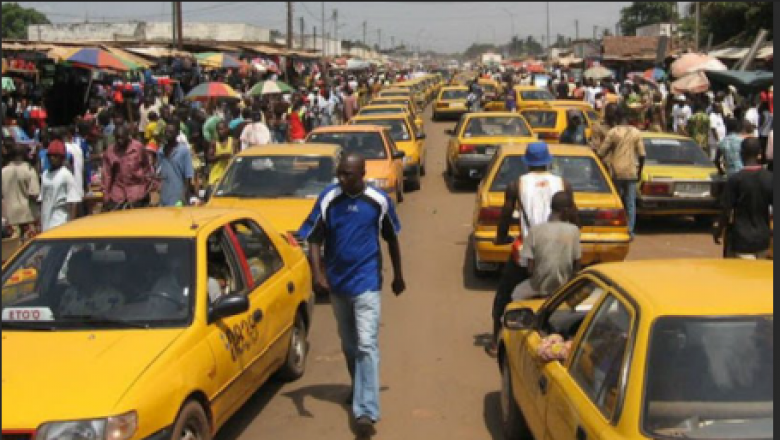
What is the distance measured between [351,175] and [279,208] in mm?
4099

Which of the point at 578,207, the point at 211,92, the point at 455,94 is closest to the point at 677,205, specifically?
the point at 578,207

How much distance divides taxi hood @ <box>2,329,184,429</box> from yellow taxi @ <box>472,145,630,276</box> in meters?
4.76

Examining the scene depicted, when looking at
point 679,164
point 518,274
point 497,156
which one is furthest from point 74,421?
point 679,164

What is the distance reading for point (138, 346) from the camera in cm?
448

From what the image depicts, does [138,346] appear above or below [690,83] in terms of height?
below

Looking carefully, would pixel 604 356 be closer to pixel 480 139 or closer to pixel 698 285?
pixel 698 285

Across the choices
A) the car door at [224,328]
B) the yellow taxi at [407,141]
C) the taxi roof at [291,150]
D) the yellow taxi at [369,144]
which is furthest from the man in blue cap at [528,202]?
the yellow taxi at [407,141]

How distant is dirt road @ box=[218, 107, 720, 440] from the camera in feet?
18.7

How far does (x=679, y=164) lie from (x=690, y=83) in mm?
9582

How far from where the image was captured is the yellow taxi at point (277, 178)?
9531 mm

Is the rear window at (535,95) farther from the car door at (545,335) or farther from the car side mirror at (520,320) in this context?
the car side mirror at (520,320)

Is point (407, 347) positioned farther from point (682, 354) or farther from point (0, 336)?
point (682, 354)

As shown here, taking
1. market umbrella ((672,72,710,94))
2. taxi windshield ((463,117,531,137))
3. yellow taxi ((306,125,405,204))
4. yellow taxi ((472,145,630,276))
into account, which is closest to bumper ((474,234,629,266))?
yellow taxi ((472,145,630,276))

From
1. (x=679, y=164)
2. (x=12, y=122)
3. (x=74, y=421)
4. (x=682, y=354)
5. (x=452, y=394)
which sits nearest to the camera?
(x=682, y=354)
